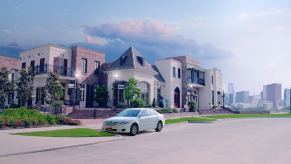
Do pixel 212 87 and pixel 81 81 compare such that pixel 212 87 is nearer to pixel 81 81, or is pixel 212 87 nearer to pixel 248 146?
pixel 81 81

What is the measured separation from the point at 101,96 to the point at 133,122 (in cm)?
2156

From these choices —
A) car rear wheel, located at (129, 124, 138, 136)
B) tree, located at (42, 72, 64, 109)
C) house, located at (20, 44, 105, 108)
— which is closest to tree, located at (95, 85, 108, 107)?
house, located at (20, 44, 105, 108)

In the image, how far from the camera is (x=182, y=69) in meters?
50.3

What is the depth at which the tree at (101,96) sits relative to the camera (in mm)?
37625

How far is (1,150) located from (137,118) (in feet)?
27.7

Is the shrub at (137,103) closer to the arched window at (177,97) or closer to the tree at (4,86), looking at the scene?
the tree at (4,86)

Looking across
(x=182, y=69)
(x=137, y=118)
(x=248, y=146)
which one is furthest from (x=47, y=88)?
(x=182, y=69)

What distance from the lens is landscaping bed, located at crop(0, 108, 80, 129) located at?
18391mm

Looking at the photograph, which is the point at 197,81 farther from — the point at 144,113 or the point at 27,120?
the point at 27,120

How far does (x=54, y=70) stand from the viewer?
3469cm

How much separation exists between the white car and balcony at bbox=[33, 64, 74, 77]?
19.0m

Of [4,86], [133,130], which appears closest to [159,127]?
[133,130]

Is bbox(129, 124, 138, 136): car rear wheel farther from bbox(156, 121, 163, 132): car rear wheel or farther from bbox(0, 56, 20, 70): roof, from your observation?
bbox(0, 56, 20, 70): roof

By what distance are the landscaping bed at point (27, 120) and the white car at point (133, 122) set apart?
18.1 feet
